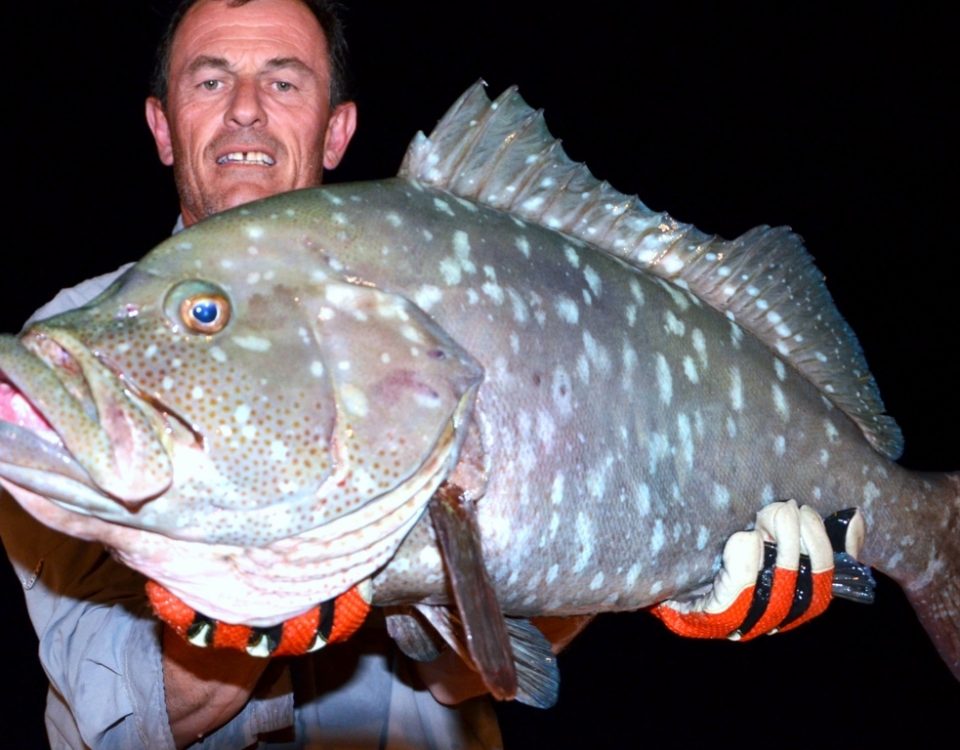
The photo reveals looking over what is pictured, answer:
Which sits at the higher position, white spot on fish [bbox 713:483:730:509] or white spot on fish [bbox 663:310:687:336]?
white spot on fish [bbox 663:310:687:336]

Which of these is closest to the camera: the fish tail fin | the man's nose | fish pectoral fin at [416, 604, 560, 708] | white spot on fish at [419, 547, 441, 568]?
white spot on fish at [419, 547, 441, 568]

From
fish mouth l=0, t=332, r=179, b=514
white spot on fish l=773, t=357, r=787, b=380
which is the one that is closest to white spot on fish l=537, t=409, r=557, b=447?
fish mouth l=0, t=332, r=179, b=514

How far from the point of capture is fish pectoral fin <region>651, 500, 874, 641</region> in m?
2.04

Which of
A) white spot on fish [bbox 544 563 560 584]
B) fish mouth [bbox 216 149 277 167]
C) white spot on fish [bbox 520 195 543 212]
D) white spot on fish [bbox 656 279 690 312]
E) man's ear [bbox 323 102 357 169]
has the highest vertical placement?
man's ear [bbox 323 102 357 169]

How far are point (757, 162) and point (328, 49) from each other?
565 cm

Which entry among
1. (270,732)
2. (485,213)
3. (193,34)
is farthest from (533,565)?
(193,34)

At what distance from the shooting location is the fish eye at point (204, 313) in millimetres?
1448

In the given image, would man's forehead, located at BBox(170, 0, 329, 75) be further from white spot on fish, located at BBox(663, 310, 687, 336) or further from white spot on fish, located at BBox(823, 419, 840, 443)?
Result: white spot on fish, located at BBox(823, 419, 840, 443)

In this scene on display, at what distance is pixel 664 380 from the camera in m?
1.96

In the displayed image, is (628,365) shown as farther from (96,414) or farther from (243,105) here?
(243,105)

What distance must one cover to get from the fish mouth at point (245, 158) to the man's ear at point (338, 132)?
1.48ft

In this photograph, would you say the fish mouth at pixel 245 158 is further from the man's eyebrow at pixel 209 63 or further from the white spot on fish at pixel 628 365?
the white spot on fish at pixel 628 365

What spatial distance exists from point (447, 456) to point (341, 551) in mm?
230

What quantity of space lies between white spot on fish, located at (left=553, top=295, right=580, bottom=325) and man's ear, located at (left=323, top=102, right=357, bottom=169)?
1.70 m
